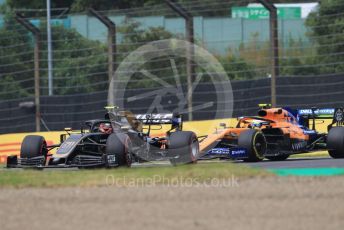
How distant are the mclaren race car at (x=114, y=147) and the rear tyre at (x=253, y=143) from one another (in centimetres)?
93

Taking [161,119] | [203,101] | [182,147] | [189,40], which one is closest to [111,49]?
[189,40]

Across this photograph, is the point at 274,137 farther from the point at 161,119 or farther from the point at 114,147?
the point at 114,147

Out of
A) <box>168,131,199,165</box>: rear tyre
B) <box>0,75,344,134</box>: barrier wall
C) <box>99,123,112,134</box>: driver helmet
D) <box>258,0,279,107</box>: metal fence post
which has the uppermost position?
<box>258,0,279,107</box>: metal fence post

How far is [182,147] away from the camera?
16.6m

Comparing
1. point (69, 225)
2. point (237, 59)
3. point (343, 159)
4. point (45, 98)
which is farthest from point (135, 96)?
point (69, 225)

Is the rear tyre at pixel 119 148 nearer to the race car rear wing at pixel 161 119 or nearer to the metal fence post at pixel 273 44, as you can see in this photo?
the race car rear wing at pixel 161 119

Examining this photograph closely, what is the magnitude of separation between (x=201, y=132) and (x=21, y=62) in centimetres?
597

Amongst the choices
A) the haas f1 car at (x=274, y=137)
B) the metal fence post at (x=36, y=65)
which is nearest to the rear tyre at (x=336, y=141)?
the haas f1 car at (x=274, y=137)

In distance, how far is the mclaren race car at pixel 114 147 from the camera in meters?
16.1

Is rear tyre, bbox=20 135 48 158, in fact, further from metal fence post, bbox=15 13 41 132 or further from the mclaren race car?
metal fence post, bbox=15 13 41 132

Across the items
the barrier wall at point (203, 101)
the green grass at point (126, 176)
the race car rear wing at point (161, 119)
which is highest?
the barrier wall at point (203, 101)

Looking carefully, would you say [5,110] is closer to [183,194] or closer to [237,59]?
[237,59]

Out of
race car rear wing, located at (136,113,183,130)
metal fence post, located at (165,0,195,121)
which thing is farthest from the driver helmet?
metal fence post, located at (165,0,195,121)

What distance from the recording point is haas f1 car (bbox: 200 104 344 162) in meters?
17.4
